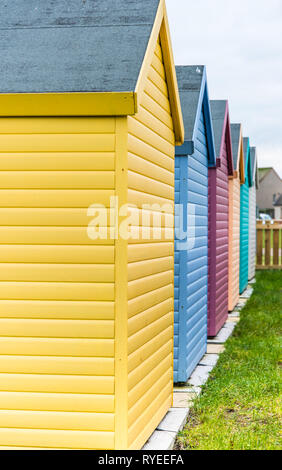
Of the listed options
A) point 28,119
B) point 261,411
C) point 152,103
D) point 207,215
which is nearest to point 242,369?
point 261,411

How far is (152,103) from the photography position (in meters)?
5.48

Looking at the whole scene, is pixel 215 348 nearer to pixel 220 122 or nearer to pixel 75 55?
pixel 220 122

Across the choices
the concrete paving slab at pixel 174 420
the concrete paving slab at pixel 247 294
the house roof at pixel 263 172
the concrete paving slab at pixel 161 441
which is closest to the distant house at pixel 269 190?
the house roof at pixel 263 172

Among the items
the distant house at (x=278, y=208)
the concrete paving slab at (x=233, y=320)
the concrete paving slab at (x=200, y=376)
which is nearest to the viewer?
the concrete paving slab at (x=200, y=376)

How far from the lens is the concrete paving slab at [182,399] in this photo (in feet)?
22.0

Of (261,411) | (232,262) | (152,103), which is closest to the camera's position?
(152,103)

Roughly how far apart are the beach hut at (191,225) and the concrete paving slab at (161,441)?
1938 millimetres

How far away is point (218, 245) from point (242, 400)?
13.8 feet

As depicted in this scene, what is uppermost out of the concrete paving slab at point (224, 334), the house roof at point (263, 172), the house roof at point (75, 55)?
the house roof at point (263, 172)

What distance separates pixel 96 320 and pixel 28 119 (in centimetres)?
141

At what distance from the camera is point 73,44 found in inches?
190

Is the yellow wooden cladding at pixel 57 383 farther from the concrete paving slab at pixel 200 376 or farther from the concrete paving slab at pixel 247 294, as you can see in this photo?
the concrete paving slab at pixel 247 294

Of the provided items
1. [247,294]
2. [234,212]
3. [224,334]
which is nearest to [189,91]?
[224,334]
